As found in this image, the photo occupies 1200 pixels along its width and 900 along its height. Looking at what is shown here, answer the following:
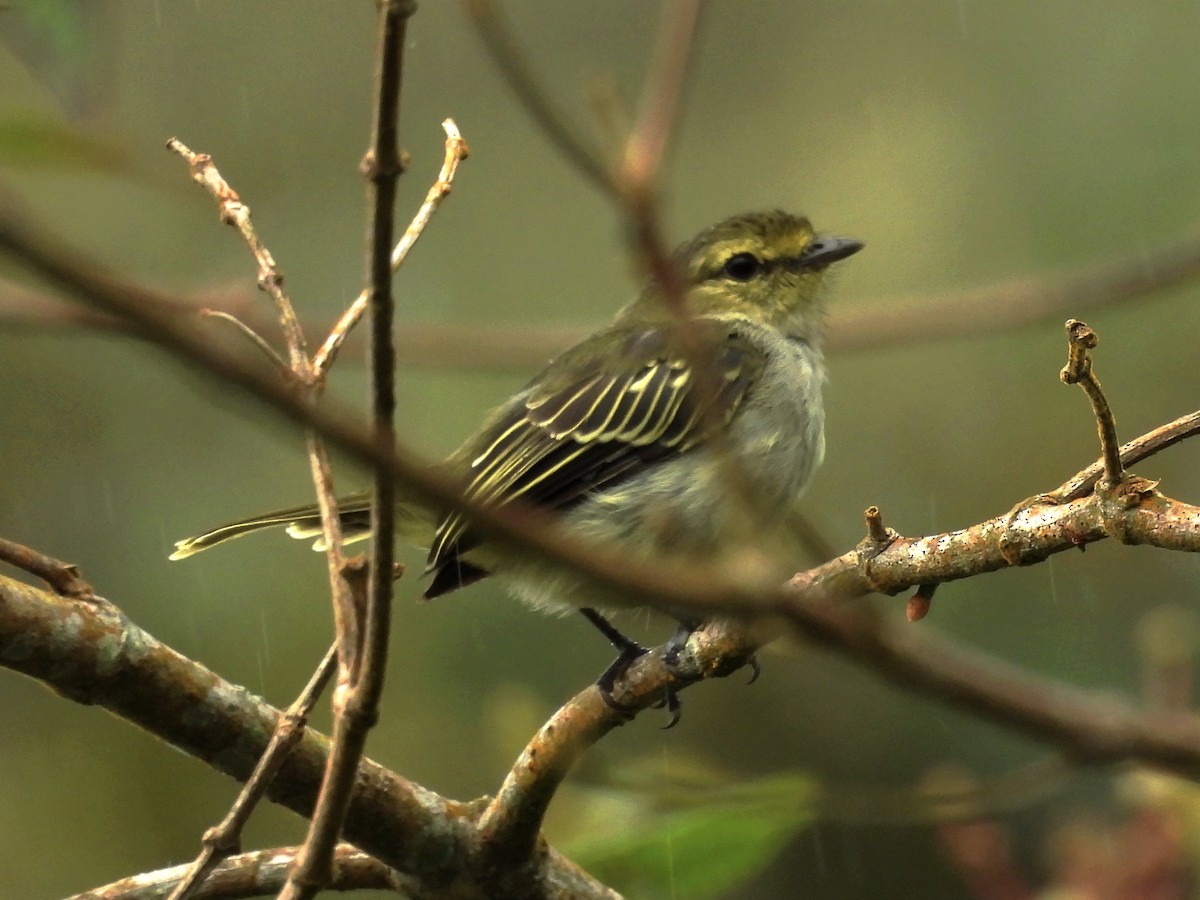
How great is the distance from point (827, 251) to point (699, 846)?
2187 mm

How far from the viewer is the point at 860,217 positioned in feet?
24.8

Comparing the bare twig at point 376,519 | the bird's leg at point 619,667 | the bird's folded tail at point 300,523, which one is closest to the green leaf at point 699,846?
the bird's leg at point 619,667

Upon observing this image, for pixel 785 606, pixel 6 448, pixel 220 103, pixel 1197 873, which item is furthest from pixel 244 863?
pixel 220 103

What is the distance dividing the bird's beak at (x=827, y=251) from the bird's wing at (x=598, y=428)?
14.6 inches

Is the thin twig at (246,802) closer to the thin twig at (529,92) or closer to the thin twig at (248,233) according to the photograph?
the thin twig at (248,233)

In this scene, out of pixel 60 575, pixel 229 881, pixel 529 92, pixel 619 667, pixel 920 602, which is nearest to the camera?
pixel 529 92

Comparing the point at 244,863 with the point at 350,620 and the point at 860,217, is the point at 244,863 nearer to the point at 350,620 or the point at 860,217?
the point at 350,620

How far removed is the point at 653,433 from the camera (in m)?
4.24

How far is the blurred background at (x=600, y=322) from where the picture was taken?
19.7 ft

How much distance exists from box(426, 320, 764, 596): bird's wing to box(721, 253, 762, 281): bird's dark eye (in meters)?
0.25

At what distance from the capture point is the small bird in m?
4.00

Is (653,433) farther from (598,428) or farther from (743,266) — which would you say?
(743,266)

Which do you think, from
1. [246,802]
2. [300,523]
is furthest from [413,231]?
[300,523]

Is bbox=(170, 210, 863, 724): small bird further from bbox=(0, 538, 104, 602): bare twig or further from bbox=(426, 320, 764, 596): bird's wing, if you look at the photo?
bbox=(0, 538, 104, 602): bare twig
